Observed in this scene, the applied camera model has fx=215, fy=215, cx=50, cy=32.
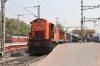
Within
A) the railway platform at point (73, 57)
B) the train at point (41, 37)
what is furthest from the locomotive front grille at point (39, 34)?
the railway platform at point (73, 57)

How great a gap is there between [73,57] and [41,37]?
1229 centimetres

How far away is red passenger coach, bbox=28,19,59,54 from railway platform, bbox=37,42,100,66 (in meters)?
9.05

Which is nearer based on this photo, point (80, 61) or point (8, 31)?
point (80, 61)

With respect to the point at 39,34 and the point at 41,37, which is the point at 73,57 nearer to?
the point at 41,37

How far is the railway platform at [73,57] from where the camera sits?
457 inches

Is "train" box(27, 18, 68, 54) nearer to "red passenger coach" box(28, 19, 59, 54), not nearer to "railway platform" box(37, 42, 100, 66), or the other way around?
"red passenger coach" box(28, 19, 59, 54)

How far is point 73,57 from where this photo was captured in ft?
41.5

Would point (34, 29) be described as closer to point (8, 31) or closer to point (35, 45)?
point (35, 45)

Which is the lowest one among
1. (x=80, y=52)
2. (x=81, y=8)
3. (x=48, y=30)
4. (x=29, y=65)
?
(x=29, y=65)

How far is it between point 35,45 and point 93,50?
1062 centimetres

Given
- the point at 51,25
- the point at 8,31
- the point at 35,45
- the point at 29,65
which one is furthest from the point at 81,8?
the point at 8,31

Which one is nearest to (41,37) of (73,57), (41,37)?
(41,37)

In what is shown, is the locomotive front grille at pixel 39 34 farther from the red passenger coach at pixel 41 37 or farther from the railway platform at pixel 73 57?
the railway platform at pixel 73 57

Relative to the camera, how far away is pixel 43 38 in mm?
24469
